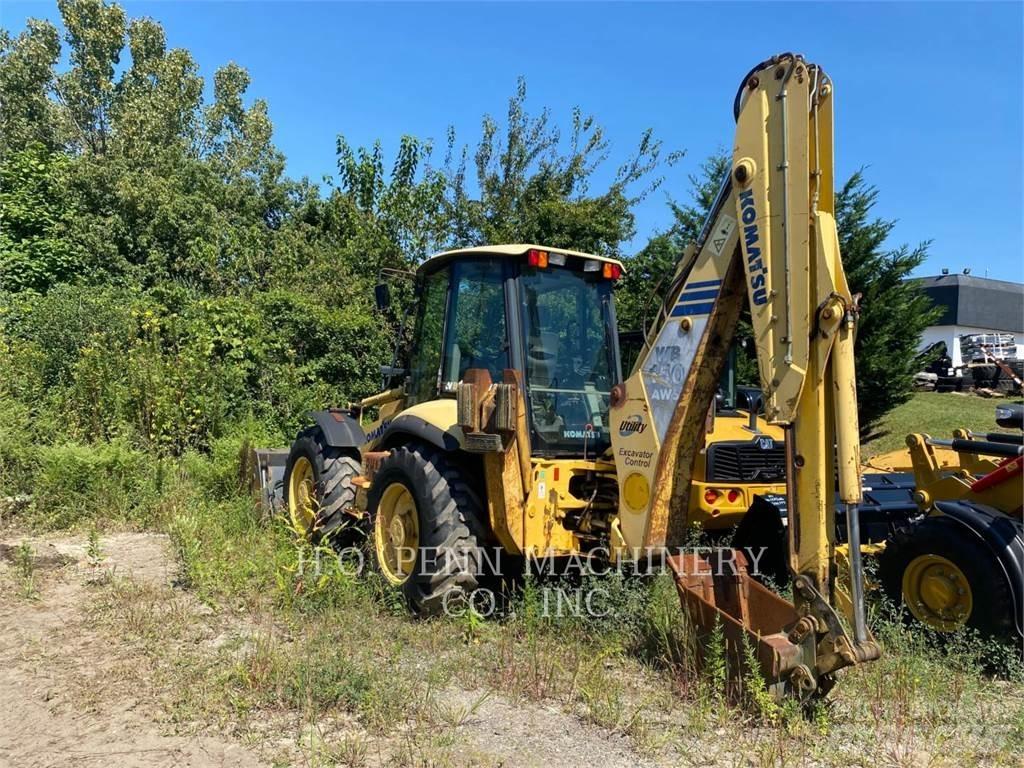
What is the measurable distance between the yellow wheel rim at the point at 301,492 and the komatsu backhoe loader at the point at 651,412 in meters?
0.63

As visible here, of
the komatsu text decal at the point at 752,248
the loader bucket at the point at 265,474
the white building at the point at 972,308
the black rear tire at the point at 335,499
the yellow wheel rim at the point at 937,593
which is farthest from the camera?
the white building at the point at 972,308

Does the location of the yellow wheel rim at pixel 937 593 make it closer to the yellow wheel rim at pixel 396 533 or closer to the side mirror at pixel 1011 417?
the side mirror at pixel 1011 417

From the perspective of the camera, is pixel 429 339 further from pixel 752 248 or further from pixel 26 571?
pixel 26 571

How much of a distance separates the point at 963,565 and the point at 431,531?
10.0 feet

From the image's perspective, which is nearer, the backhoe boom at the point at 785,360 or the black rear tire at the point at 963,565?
the backhoe boom at the point at 785,360

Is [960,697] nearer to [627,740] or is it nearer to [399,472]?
[627,740]

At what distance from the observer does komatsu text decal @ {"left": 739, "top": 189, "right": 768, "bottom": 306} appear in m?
3.72

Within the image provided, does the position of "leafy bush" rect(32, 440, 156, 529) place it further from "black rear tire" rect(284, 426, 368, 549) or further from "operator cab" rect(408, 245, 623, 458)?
"operator cab" rect(408, 245, 623, 458)

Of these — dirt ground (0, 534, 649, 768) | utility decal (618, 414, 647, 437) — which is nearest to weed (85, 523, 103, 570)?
dirt ground (0, 534, 649, 768)

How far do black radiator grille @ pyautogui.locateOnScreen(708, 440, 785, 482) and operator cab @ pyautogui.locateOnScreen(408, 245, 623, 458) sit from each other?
0.83m

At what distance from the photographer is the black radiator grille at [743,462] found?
5.38 m

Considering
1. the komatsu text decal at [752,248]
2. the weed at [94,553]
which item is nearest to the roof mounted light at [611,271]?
the komatsu text decal at [752,248]

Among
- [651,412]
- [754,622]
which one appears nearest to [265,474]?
[651,412]

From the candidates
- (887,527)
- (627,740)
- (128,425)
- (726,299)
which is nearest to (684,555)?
(627,740)
